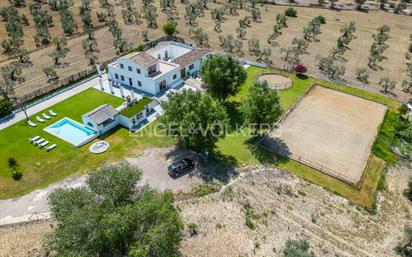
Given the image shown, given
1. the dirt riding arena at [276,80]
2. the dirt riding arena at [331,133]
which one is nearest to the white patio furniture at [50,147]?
the dirt riding arena at [331,133]

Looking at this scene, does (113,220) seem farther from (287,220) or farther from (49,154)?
(49,154)

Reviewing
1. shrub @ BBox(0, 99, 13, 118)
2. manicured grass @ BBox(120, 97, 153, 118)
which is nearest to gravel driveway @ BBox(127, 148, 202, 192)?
manicured grass @ BBox(120, 97, 153, 118)

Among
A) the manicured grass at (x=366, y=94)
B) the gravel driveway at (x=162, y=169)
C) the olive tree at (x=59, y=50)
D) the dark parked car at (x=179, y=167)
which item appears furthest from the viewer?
the olive tree at (x=59, y=50)

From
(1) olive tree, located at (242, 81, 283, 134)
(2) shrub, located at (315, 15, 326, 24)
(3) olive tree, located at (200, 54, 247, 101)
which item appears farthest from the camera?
(2) shrub, located at (315, 15, 326, 24)

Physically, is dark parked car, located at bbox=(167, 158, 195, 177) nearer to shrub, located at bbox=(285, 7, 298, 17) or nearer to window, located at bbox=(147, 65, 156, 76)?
window, located at bbox=(147, 65, 156, 76)

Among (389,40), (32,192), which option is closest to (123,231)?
(32,192)

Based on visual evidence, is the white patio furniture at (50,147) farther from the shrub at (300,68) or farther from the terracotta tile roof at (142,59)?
the shrub at (300,68)

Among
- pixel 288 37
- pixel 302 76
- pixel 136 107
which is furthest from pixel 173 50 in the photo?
pixel 288 37

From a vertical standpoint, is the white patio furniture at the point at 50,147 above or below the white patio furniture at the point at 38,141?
below
